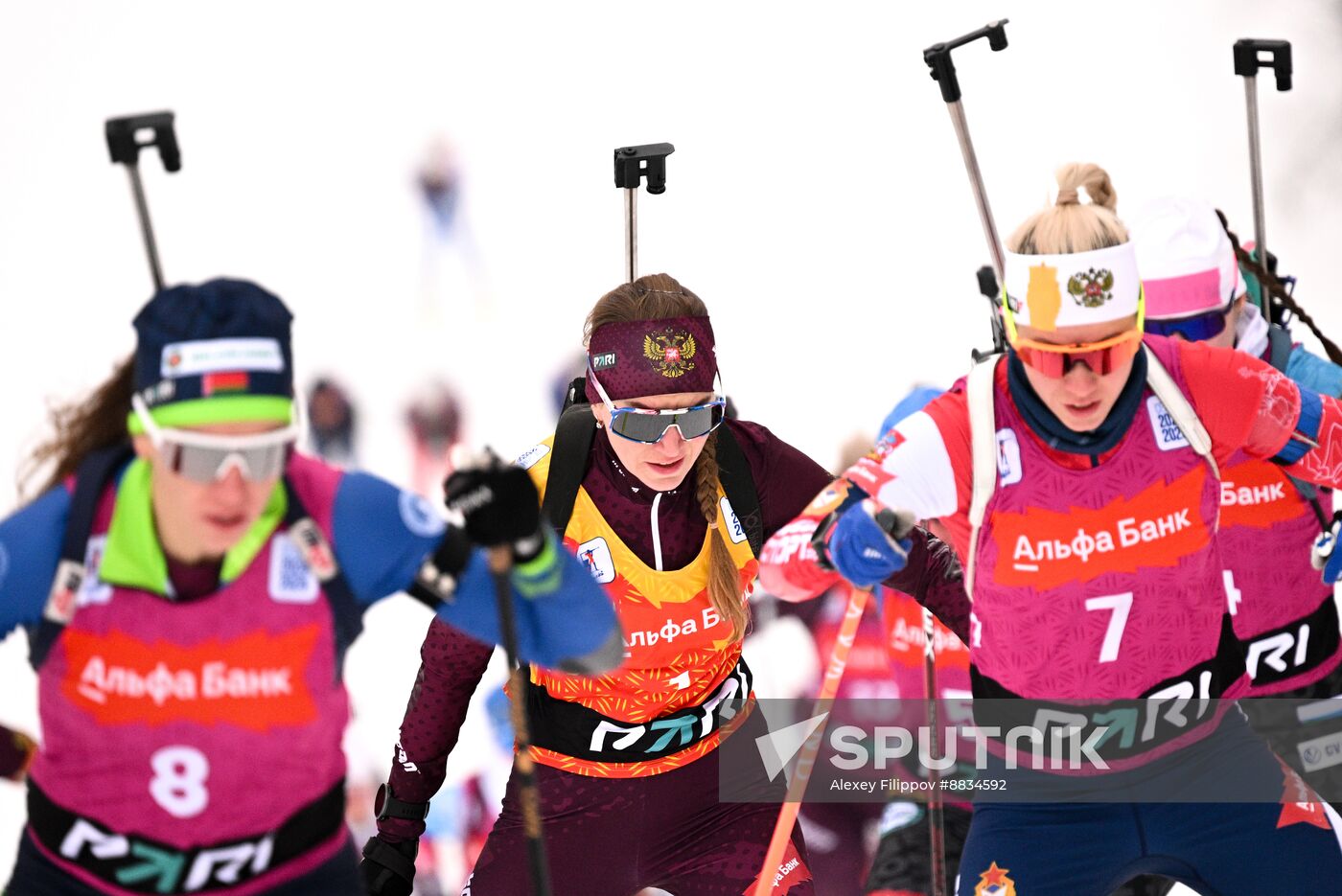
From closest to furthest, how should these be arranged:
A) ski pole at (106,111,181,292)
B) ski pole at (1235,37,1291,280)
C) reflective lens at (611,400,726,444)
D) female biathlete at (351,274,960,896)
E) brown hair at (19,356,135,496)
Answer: brown hair at (19,356,135,496), ski pole at (106,111,181,292), reflective lens at (611,400,726,444), female biathlete at (351,274,960,896), ski pole at (1235,37,1291,280)

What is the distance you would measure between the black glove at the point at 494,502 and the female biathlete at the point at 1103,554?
2.38 ft

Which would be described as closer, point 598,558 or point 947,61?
point 598,558

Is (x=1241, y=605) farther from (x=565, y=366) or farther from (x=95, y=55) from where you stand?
(x=95, y=55)

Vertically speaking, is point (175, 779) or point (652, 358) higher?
point (652, 358)

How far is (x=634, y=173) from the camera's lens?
15.6ft

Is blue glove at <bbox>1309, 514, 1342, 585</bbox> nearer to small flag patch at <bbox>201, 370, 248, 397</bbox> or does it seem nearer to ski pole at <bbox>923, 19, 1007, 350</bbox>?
ski pole at <bbox>923, 19, 1007, 350</bbox>

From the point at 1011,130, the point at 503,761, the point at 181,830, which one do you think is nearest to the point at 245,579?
the point at 181,830

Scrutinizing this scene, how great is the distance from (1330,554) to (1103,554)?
2.97 ft

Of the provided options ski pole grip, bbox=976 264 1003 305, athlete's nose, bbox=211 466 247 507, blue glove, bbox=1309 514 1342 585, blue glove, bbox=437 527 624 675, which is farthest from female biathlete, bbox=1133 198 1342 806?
A: athlete's nose, bbox=211 466 247 507

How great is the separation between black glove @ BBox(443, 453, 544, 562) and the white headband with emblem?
1.21 metres

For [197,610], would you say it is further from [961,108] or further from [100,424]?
[961,108]

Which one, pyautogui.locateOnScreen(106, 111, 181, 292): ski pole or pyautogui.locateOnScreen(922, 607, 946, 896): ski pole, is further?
pyautogui.locateOnScreen(922, 607, 946, 896): ski pole

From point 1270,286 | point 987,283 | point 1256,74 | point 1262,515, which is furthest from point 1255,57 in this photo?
point 1262,515

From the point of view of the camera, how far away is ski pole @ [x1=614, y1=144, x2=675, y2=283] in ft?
15.6
